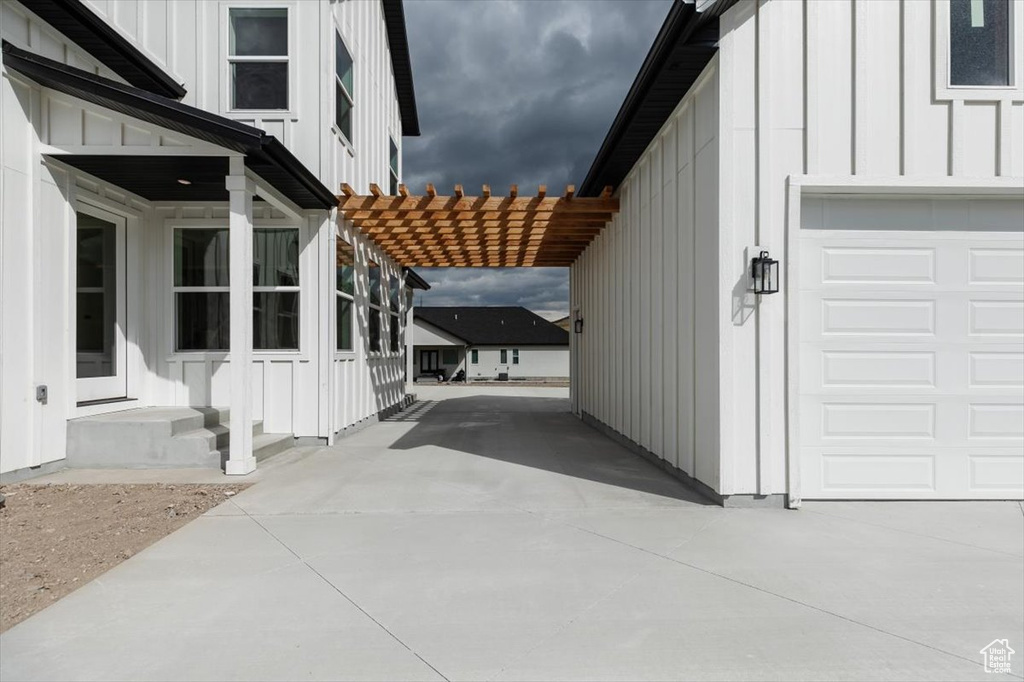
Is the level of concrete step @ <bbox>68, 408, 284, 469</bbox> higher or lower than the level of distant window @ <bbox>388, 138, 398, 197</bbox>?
lower

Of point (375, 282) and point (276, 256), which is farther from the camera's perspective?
point (375, 282)

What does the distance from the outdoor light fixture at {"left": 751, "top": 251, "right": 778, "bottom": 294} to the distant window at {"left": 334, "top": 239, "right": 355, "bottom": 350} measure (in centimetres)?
633

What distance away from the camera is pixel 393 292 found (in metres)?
14.0

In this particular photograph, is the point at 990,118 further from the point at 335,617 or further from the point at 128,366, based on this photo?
the point at 128,366

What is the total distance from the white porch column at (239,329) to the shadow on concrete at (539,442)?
2456 millimetres

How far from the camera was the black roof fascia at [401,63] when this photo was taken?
13273mm

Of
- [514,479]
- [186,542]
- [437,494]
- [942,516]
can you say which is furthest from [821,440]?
[186,542]

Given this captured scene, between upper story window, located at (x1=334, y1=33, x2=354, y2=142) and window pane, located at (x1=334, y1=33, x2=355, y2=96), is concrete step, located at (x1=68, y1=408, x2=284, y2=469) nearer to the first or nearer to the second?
upper story window, located at (x1=334, y1=33, x2=354, y2=142)

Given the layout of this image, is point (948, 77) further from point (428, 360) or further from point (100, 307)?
point (428, 360)

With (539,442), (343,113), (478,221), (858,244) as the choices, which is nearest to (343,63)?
(343,113)

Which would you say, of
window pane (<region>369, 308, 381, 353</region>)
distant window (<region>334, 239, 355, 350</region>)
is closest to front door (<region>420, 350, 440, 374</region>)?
window pane (<region>369, 308, 381, 353</region>)

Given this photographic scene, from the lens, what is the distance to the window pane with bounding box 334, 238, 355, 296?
9066mm

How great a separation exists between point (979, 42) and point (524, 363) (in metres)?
35.6

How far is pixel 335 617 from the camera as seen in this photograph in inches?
123
